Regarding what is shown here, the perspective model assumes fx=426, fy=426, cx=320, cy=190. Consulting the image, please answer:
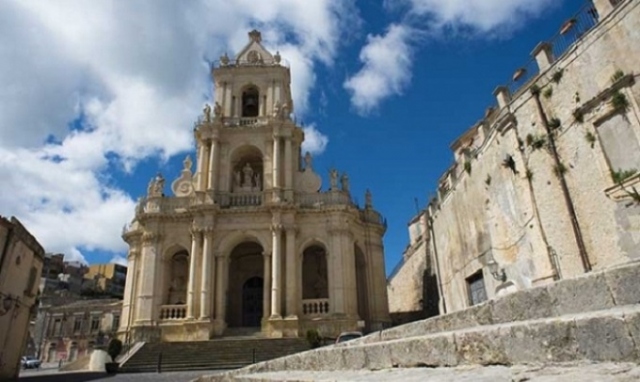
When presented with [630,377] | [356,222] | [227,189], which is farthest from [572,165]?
[227,189]

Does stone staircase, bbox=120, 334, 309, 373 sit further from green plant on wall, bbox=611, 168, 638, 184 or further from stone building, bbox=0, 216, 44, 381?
green plant on wall, bbox=611, 168, 638, 184

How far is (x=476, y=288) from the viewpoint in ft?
56.3

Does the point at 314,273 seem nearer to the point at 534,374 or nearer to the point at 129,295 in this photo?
the point at 129,295

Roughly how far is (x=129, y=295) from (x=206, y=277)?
511 centimetres

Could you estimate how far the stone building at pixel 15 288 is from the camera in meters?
16.2

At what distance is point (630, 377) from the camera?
2047 mm

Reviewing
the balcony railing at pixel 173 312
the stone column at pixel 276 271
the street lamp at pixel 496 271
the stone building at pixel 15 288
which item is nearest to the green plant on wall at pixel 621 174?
the street lamp at pixel 496 271

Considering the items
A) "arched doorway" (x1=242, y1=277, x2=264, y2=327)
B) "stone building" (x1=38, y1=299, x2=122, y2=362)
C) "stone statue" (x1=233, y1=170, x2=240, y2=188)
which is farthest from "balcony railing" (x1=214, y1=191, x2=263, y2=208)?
"stone building" (x1=38, y1=299, x2=122, y2=362)

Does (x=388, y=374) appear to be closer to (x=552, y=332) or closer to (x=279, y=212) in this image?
(x=552, y=332)

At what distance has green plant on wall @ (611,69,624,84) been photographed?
10.7 metres

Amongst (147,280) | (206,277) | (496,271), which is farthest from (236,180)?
(496,271)

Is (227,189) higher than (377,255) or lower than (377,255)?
higher

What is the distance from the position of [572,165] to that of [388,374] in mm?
10748

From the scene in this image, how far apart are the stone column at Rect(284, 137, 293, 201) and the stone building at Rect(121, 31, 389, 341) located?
0.21 feet
